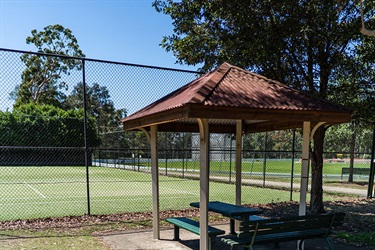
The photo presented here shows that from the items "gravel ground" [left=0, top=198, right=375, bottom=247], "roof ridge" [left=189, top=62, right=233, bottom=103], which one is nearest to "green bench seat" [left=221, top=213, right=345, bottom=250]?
"roof ridge" [left=189, top=62, right=233, bottom=103]

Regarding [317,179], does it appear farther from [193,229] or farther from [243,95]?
[243,95]

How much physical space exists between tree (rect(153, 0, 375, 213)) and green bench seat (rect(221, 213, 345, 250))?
174 inches

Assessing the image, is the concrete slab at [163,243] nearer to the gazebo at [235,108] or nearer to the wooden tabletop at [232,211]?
the wooden tabletop at [232,211]

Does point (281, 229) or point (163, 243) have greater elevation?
point (281, 229)

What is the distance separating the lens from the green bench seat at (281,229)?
475 centimetres

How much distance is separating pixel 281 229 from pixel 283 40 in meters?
5.35

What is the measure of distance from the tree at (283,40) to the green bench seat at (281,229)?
4412 millimetres

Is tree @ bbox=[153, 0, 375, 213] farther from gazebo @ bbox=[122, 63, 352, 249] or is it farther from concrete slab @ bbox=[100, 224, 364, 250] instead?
concrete slab @ bbox=[100, 224, 364, 250]

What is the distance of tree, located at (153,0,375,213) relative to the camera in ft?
27.0

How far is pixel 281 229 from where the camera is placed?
502 cm

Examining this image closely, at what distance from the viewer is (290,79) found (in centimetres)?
959

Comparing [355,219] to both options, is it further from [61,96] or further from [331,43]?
[61,96]

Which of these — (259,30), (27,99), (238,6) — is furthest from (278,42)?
(27,99)

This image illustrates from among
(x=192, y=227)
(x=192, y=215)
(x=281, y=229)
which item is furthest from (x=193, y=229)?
(x=192, y=215)
